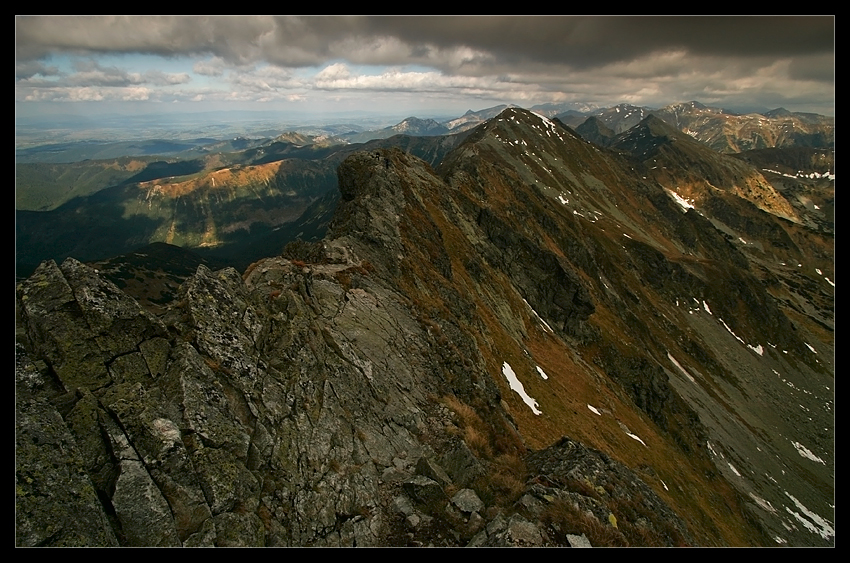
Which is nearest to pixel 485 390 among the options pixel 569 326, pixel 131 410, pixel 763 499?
pixel 131 410

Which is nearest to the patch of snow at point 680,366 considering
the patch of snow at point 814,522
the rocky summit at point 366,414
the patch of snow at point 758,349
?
the rocky summit at point 366,414

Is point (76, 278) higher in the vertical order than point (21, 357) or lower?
higher

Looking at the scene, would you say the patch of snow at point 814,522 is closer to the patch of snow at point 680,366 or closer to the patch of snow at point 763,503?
the patch of snow at point 763,503

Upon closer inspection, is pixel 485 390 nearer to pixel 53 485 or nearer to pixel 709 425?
pixel 53 485

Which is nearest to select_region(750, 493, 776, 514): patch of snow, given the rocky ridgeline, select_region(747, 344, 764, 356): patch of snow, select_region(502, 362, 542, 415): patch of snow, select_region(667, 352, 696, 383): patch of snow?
select_region(667, 352, 696, 383): patch of snow

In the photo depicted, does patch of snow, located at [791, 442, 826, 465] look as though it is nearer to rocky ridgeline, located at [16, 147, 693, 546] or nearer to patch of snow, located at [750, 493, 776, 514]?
patch of snow, located at [750, 493, 776, 514]

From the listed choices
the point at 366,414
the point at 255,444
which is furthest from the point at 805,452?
the point at 255,444
